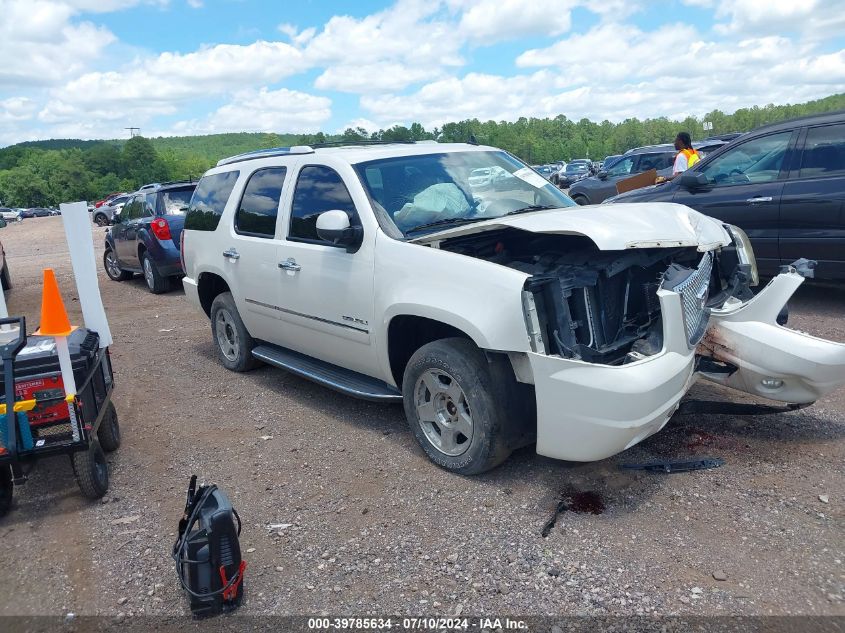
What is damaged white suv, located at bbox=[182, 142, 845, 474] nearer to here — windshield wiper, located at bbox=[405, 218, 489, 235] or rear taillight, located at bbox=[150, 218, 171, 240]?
windshield wiper, located at bbox=[405, 218, 489, 235]

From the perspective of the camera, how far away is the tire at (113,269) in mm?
12767

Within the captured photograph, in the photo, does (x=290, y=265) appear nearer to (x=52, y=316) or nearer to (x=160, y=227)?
(x=52, y=316)

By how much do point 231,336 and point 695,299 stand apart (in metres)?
4.24

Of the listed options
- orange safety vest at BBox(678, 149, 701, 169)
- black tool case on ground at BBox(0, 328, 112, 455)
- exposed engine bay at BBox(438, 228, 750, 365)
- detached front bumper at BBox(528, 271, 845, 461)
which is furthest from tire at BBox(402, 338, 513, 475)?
orange safety vest at BBox(678, 149, 701, 169)

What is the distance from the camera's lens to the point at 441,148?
514 centimetres

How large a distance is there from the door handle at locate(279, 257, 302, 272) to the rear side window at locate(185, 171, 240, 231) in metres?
1.25

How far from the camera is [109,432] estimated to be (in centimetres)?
473

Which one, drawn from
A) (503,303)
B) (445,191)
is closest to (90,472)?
(503,303)

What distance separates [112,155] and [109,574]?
141 m

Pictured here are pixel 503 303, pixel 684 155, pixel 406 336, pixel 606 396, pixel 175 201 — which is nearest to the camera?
pixel 606 396

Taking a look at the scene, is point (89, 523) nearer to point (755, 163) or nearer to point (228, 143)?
point (755, 163)

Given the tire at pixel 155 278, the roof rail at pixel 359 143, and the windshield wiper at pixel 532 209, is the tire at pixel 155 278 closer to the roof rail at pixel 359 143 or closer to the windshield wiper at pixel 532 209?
the roof rail at pixel 359 143

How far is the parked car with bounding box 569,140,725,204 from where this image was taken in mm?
14688

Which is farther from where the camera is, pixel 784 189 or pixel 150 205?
pixel 150 205
